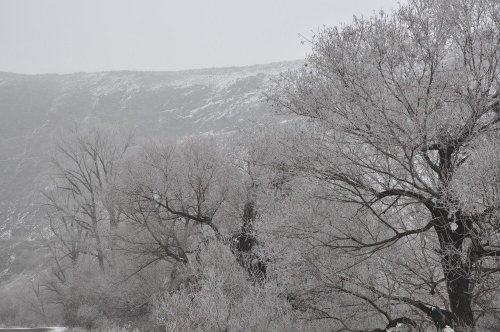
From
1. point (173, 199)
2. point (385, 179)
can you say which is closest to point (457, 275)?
point (385, 179)

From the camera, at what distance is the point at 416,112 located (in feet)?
30.7

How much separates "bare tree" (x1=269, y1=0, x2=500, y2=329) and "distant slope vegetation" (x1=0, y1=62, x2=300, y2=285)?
51.8 meters

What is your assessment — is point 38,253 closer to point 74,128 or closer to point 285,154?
point 74,128

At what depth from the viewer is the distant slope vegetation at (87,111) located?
69.0 m

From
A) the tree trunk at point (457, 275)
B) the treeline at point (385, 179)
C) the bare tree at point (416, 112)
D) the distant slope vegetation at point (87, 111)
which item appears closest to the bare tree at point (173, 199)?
the treeline at point (385, 179)

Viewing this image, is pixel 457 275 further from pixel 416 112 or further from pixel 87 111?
pixel 87 111

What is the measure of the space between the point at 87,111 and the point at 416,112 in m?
105

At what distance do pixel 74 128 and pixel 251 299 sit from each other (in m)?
28.0

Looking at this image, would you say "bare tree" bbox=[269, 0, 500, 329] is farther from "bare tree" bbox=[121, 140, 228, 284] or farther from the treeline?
"bare tree" bbox=[121, 140, 228, 284]

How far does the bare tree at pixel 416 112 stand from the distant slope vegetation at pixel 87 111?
170 feet

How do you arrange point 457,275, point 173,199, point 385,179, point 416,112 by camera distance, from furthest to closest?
1. point 173,199
2. point 457,275
3. point 385,179
4. point 416,112

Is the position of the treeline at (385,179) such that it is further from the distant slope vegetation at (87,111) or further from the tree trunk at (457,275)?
the distant slope vegetation at (87,111)

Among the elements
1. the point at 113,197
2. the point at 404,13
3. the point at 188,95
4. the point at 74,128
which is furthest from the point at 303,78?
the point at 188,95

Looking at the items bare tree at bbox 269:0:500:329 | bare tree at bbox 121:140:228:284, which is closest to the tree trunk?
bare tree at bbox 269:0:500:329
